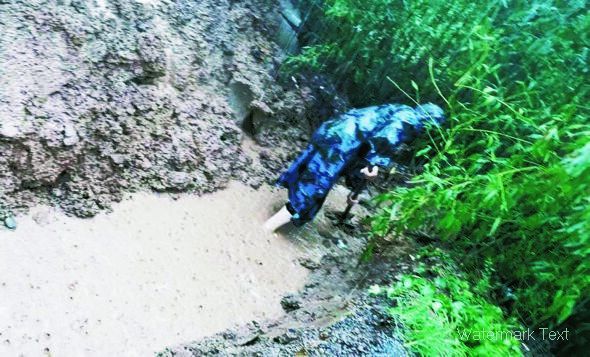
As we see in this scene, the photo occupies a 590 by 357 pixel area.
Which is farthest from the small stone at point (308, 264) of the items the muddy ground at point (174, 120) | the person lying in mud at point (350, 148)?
the person lying in mud at point (350, 148)

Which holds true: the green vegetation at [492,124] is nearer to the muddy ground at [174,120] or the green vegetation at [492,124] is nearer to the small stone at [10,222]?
the muddy ground at [174,120]

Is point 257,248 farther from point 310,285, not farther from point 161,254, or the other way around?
point 161,254

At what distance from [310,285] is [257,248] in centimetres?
56

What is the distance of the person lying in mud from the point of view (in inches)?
158

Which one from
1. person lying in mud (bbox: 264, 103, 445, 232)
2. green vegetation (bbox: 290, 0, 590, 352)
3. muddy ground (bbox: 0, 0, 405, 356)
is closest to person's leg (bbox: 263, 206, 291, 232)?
person lying in mud (bbox: 264, 103, 445, 232)

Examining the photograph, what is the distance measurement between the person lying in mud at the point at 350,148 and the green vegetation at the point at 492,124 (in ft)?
0.82

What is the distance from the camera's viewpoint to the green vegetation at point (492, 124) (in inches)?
115

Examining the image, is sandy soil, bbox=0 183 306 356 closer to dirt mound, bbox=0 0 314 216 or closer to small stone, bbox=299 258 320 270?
small stone, bbox=299 258 320 270

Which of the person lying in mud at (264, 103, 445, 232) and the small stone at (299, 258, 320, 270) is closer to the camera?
the person lying in mud at (264, 103, 445, 232)

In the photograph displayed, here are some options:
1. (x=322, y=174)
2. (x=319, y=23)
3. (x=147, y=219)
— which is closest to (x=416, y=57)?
(x=319, y=23)

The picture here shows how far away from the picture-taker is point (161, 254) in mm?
3660

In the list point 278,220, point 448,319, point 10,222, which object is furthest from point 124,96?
point 448,319

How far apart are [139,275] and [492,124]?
9.98 feet

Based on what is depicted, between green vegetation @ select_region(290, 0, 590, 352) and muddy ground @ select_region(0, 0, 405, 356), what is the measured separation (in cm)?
46
